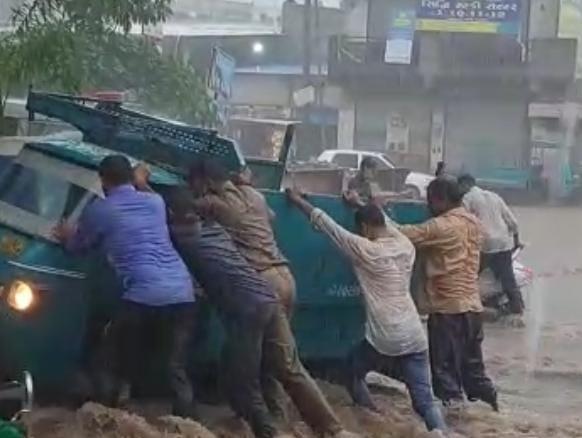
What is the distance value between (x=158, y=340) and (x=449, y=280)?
6.61ft

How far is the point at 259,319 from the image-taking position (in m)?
7.23

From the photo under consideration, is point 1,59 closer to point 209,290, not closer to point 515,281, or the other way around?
point 209,290

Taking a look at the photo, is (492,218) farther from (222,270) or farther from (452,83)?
(452,83)

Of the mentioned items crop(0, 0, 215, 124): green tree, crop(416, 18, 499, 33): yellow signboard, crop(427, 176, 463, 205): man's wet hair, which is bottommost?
crop(427, 176, 463, 205): man's wet hair

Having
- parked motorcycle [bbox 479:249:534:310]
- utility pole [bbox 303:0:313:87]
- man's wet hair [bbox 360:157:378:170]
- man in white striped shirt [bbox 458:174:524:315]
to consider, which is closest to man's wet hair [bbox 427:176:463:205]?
man's wet hair [bbox 360:157:378:170]

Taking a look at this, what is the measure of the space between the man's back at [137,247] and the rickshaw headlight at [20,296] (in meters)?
0.39

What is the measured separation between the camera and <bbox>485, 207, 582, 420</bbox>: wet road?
9.84m

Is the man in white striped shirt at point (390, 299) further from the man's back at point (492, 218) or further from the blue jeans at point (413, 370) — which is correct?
the man's back at point (492, 218)

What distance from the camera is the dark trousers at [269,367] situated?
7.27 metres

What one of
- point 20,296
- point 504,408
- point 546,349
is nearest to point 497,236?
point 546,349

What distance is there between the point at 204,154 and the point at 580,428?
2938 mm

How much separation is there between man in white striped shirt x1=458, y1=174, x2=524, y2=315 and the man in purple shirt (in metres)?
5.51

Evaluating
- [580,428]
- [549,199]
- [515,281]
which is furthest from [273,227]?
[549,199]

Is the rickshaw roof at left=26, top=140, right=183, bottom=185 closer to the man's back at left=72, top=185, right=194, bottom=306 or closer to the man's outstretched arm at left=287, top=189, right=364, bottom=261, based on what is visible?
the man's back at left=72, top=185, right=194, bottom=306
